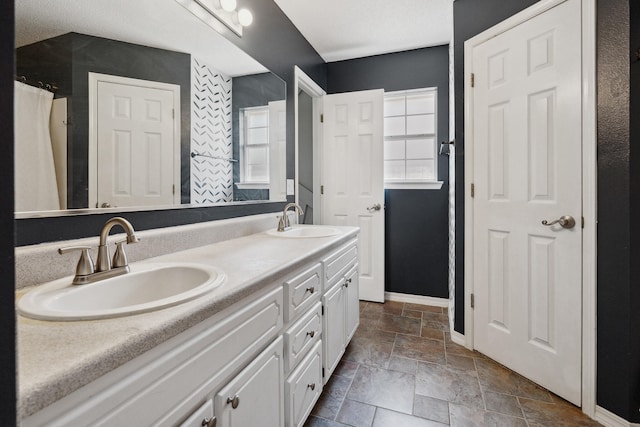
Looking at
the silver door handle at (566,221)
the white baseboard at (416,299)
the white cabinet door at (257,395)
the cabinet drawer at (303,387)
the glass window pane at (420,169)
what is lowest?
the white baseboard at (416,299)

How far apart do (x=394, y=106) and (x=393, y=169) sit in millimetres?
653

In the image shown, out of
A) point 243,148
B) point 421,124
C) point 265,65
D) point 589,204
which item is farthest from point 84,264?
point 421,124

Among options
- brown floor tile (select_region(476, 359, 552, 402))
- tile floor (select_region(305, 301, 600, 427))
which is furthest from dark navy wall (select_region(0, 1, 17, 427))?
brown floor tile (select_region(476, 359, 552, 402))

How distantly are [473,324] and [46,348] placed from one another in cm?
231

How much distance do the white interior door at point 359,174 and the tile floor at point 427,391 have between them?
34.3 inches

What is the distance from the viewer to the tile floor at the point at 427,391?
1505 millimetres

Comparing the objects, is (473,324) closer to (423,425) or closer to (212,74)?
(423,425)

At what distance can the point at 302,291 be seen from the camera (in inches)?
51.2

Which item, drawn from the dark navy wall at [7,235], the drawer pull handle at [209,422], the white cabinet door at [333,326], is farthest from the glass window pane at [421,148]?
the dark navy wall at [7,235]

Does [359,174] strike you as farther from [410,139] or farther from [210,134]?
[210,134]

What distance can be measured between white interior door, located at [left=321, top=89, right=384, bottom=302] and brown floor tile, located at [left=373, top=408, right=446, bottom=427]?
156 cm

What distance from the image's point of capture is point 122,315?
639 millimetres

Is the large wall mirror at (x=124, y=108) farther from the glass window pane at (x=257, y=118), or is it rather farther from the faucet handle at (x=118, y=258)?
the faucet handle at (x=118, y=258)

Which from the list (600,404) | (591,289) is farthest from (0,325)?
(600,404)
